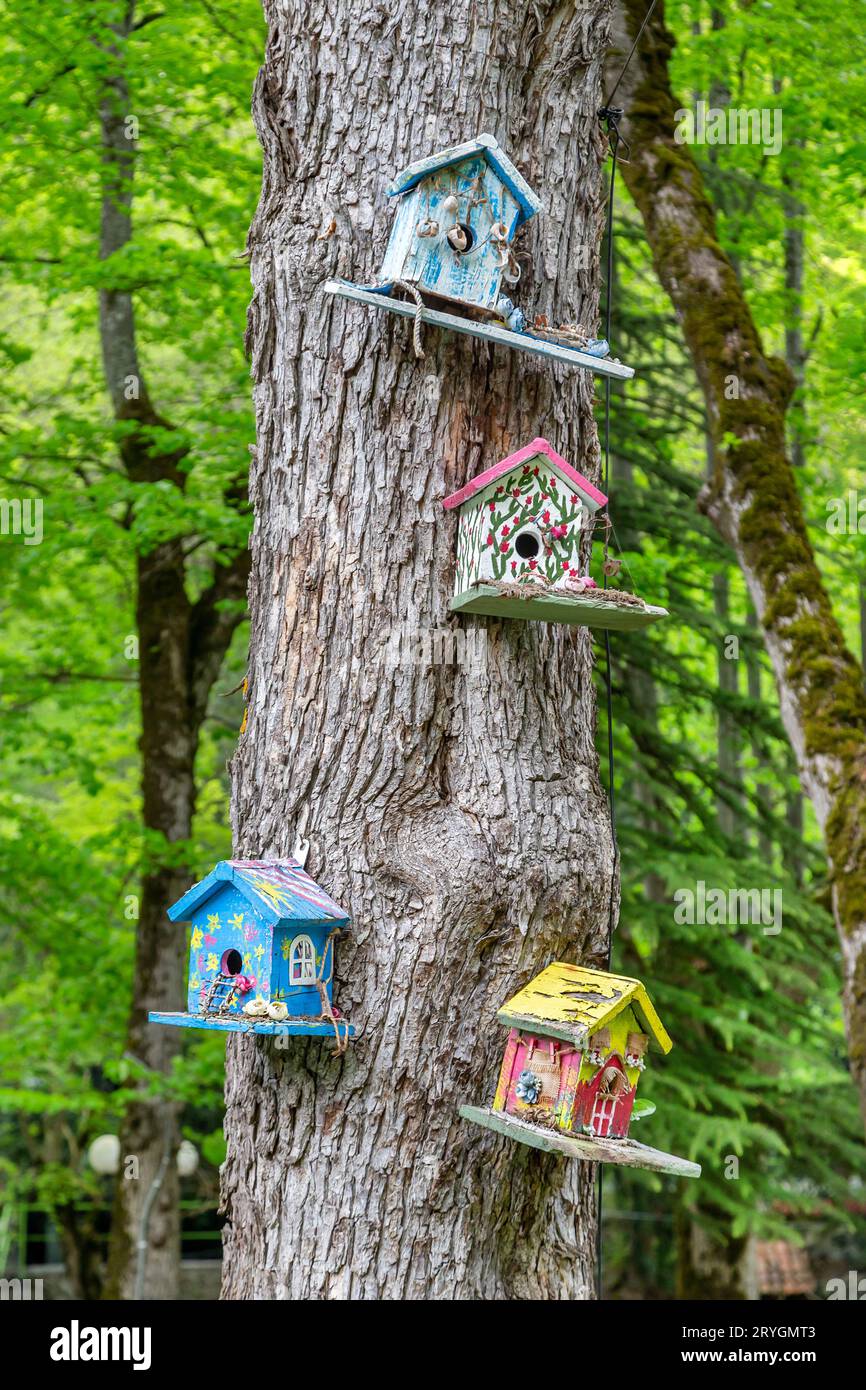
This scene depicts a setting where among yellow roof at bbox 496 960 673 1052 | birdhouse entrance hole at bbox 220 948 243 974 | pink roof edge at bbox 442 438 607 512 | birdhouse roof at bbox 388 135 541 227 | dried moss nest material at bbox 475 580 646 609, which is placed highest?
birdhouse roof at bbox 388 135 541 227

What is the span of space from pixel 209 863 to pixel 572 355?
6.59 m

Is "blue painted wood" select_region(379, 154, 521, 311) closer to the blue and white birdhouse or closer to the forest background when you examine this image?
the blue and white birdhouse

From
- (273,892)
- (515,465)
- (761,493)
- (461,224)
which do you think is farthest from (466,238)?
(761,493)

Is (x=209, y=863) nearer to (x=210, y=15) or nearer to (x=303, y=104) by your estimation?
(x=210, y=15)

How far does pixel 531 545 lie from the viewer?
3002mm

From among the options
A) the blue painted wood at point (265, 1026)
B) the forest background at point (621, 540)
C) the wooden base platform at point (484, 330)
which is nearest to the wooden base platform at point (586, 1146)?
the blue painted wood at point (265, 1026)

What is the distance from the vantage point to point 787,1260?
48.8ft

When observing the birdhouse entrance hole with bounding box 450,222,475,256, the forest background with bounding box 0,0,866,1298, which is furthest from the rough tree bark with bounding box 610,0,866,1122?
the birdhouse entrance hole with bounding box 450,222,475,256

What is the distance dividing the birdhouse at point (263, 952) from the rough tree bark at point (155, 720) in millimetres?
5863

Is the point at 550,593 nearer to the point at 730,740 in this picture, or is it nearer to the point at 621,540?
the point at 621,540

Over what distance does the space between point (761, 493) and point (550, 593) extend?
13.0 feet

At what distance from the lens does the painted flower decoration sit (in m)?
2.76

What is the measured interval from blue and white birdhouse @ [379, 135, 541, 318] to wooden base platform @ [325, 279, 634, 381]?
62 mm

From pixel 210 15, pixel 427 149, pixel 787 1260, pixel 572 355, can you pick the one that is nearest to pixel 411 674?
pixel 572 355
